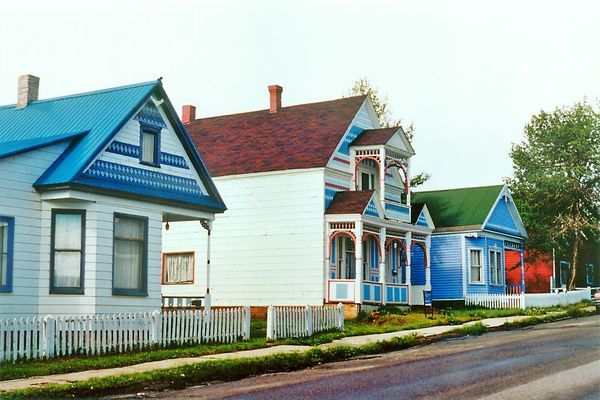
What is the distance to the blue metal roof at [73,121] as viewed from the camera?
21.7 metres

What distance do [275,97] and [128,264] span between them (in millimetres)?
17884

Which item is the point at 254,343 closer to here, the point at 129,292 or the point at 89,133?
the point at 129,292

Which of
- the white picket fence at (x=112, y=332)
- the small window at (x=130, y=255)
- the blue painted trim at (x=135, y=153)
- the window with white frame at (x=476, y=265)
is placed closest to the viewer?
the white picket fence at (x=112, y=332)

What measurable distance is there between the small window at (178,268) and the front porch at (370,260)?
21.9 ft

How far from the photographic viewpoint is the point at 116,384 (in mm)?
14461

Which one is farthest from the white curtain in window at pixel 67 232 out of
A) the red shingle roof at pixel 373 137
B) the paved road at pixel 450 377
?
the red shingle roof at pixel 373 137

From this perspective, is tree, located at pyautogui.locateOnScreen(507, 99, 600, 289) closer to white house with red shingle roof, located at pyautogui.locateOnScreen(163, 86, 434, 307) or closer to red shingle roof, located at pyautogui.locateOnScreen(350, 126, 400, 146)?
white house with red shingle roof, located at pyautogui.locateOnScreen(163, 86, 434, 307)

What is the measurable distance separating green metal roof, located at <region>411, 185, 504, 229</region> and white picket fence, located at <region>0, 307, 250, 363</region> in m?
22.0

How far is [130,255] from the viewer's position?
22.9 m

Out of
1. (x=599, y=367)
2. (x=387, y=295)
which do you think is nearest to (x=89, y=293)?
(x=599, y=367)

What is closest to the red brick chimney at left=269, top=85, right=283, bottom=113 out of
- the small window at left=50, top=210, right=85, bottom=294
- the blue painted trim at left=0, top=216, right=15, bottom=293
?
the small window at left=50, top=210, right=85, bottom=294

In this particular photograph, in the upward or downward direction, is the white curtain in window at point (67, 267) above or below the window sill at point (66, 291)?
above

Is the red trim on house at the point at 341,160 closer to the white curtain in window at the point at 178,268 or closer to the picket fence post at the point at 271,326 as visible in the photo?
the white curtain in window at the point at 178,268

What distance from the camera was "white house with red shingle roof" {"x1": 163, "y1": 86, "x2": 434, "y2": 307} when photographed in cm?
3269
